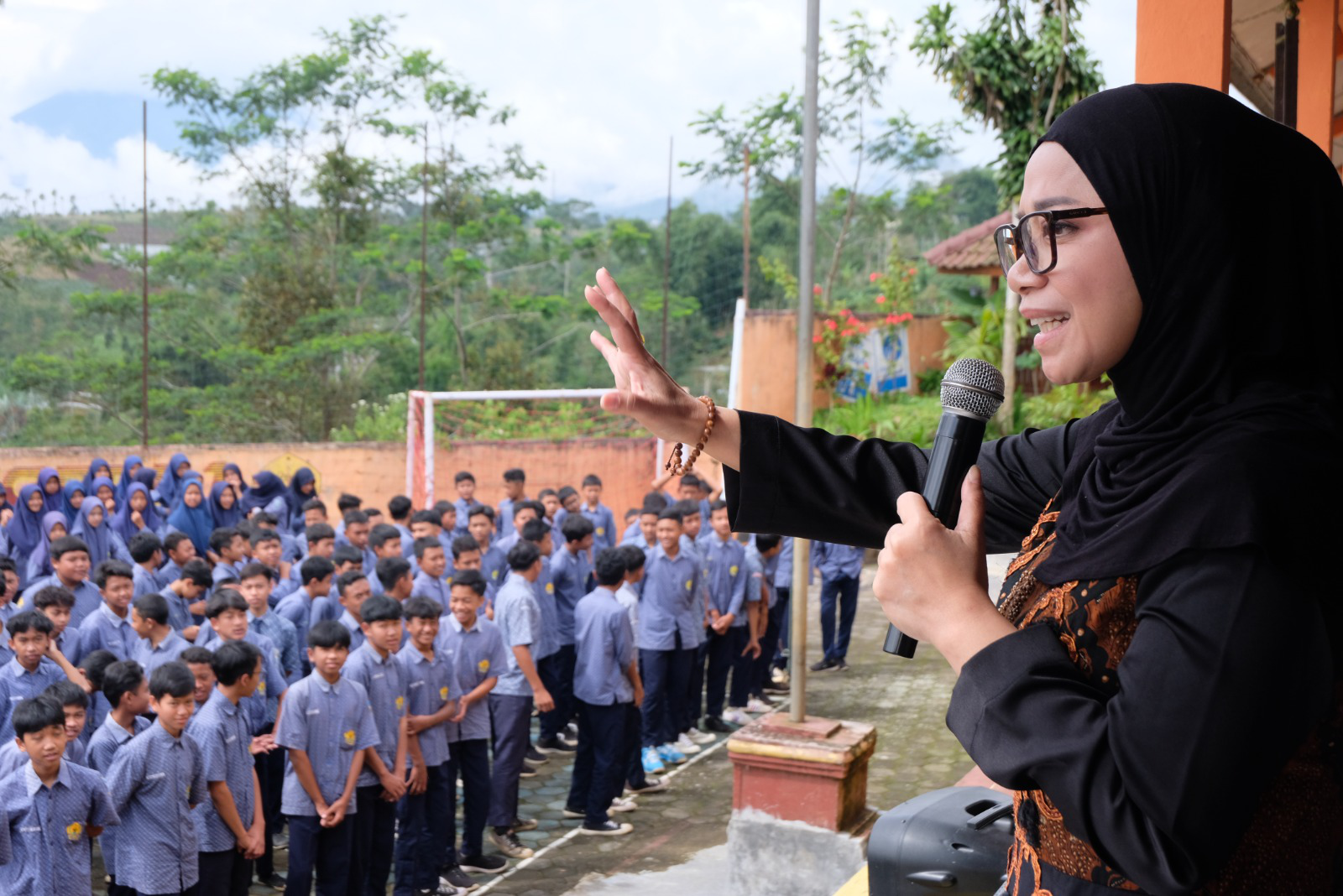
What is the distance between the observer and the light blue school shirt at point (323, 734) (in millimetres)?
4941

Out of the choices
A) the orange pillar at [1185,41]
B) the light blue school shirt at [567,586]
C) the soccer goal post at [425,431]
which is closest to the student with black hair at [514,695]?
the light blue school shirt at [567,586]

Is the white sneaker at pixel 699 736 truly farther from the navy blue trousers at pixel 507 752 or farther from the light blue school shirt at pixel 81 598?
the light blue school shirt at pixel 81 598

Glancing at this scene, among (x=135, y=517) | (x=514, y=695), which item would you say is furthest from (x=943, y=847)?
(x=135, y=517)

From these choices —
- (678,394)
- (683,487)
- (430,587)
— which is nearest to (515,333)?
(683,487)

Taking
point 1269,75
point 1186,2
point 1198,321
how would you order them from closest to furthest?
point 1198,321, point 1186,2, point 1269,75

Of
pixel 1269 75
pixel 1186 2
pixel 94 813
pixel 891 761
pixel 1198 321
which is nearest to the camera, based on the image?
pixel 1198 321

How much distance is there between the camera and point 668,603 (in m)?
7.80

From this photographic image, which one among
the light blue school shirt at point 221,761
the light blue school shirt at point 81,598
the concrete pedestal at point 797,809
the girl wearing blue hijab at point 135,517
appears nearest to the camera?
the light blue school shirt at point 221,761

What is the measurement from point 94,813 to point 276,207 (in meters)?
16.4

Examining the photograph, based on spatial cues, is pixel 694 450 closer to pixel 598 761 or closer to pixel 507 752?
pixel 507 752

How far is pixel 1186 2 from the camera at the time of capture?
141 inches

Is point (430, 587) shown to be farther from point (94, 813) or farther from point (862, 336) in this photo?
point (862, 336)

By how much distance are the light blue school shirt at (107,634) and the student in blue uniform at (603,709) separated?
7.52ft

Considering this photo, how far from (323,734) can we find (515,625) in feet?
5.54
